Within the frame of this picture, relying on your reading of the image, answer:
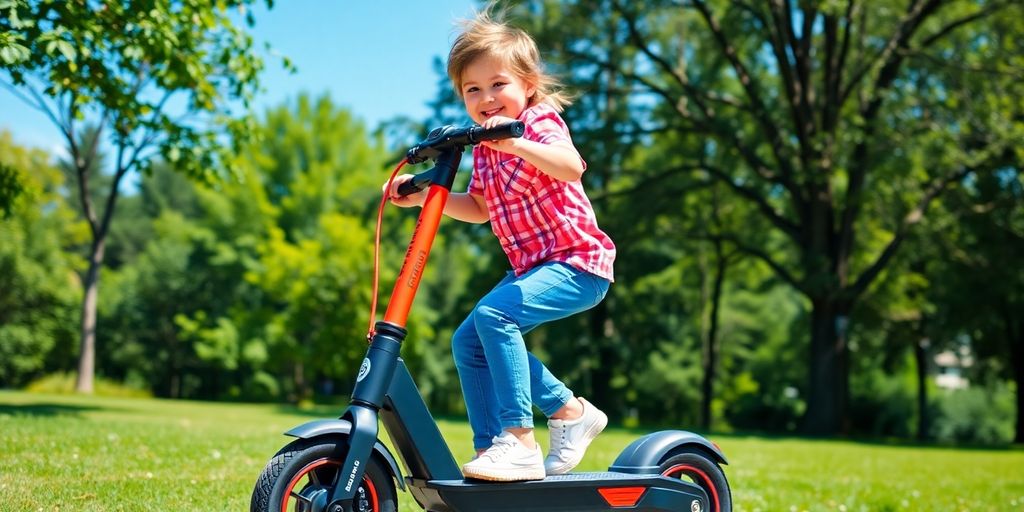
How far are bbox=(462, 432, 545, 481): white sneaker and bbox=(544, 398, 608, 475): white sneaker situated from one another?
0.91 feet

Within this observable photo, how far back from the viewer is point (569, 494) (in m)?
3.51

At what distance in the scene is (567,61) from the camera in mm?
20266

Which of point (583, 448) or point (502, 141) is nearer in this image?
point (502, 141)

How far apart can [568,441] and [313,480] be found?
3.55ft

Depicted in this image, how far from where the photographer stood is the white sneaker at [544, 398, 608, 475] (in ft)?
12.2

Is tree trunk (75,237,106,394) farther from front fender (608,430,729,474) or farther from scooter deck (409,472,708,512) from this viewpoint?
scooter deck (409,472,708,512)

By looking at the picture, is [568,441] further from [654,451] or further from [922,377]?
[922,377]

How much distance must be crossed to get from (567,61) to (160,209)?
147ft

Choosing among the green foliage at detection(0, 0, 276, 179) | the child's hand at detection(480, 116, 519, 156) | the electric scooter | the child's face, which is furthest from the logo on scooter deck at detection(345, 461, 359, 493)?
the green foliage at detection(0, 0, 276, 179)

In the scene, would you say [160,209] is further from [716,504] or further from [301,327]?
[716,504]

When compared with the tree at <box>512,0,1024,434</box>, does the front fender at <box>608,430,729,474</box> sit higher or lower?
lower

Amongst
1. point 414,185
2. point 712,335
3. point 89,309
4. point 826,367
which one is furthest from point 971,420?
point 414,185

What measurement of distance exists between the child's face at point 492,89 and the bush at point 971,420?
3277 cm

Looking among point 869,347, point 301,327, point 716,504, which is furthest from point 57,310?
point 716,504
